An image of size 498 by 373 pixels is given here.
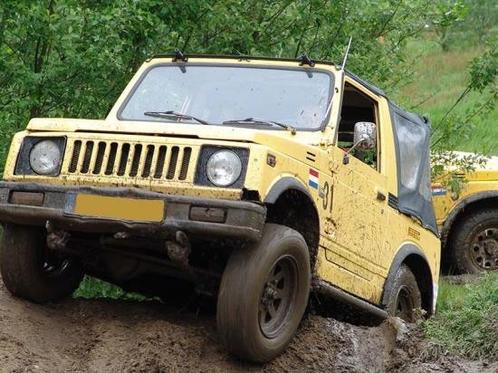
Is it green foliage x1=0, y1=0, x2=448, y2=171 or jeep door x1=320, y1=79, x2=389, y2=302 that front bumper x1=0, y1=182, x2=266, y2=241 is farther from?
green foliage x1=0, y1=0, x2=448, y2=171

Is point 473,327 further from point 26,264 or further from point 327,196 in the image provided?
point 26,264

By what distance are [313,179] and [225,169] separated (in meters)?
0.80

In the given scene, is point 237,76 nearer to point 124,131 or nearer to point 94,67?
point 124,131

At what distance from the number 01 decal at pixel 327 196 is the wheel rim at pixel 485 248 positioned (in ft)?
17.6

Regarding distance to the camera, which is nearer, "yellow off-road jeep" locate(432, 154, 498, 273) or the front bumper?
the front bumper

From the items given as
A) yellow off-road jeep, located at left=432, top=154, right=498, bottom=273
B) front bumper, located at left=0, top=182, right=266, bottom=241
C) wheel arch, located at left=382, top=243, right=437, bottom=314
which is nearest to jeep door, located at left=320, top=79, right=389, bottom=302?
wheel arch, located at left=382, top=243, right=437, bottom=314

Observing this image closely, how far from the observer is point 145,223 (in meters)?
5.38

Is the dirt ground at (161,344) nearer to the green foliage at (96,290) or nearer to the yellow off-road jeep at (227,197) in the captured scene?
the yellow off-road jeep at (227,197)

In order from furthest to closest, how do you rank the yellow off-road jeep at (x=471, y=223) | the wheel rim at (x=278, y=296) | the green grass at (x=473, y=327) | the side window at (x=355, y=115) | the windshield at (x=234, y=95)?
the yellow off-road jeep at (x=471, y=223) < the side window at (x=355, y=115) < the windshield at (x=234, y=95) < the green grass at (x=473, y=327) < the wheel rim at (x=278, y=296)

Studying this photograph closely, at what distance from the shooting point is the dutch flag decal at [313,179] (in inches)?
237

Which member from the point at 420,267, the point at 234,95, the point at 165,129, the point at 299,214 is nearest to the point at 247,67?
the point at 234,95

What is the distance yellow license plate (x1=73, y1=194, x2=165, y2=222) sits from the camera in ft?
17.6

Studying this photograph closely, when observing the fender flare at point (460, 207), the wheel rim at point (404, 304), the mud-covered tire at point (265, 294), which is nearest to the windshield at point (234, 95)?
the mud-covered tire at point (265, 294)

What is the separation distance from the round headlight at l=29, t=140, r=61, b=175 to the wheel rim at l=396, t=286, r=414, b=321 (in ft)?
9.43
